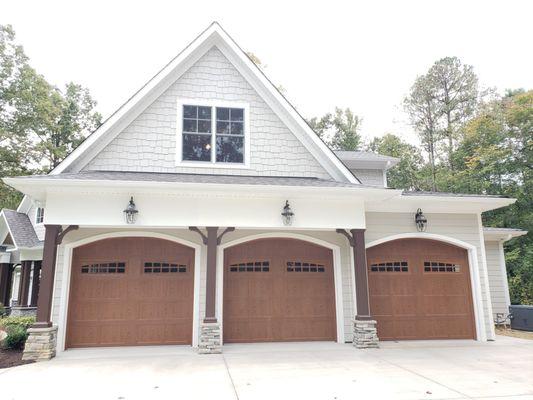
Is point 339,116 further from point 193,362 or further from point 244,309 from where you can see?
point 193,362

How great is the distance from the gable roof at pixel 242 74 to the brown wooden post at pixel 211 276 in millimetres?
3554

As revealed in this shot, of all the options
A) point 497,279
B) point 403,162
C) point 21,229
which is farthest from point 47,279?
point 403,162

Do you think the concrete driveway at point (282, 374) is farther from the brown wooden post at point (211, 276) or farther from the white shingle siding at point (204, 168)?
the white shingle siding at point (204, 168)

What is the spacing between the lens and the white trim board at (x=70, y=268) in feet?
28.0

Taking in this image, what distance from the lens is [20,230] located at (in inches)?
720

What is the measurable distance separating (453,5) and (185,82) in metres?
7.77

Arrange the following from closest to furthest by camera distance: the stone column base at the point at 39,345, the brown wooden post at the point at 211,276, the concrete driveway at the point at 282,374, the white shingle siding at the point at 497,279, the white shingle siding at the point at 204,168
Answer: the concrete driveway at the point at 282,374, the stone column base at the point at 39,345, the brown wooden post at the point at 211,276, the white shingle siding at the point at 204,168, the white shingle siding at the point at 497,279

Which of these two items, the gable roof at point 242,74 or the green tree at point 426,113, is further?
the green tree at point 426,113

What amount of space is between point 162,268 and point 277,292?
9.48ft

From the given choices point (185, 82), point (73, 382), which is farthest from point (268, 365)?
point (185, 82)

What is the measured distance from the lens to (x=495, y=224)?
20.0 m

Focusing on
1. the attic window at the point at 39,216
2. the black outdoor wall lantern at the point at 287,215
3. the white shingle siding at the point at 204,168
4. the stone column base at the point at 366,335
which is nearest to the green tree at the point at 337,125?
the attic window at the point at 39,216

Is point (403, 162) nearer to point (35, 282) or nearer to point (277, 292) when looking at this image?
point (277, 292)

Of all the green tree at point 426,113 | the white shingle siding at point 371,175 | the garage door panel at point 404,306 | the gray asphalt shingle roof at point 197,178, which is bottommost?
the garage door panel at point 404,306
